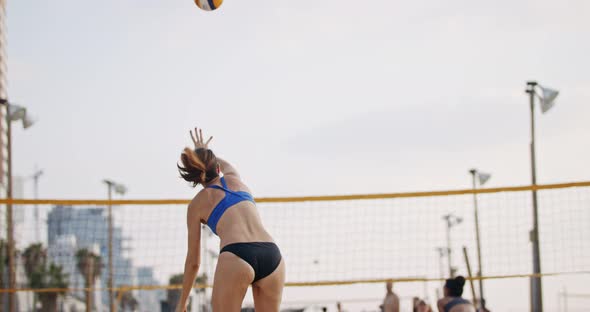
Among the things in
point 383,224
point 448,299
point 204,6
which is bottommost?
point 448,299

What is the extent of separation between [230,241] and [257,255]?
6.0 inches

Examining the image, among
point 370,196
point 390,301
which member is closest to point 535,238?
point 390,301

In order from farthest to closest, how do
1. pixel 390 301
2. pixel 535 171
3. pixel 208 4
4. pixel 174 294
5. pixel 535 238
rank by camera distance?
1. pixel 174 294
2. pixel 535 171
3. pixel 535 238
4. pixel 390 301
5. pixel 208 4

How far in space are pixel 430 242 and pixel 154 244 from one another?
326cm

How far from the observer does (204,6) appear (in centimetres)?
917

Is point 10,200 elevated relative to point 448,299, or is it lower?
elevated

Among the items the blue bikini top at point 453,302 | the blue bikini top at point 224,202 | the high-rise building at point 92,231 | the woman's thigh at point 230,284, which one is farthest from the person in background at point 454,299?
the woman's thigh at point 230,284

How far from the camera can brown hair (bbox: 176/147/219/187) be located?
205 inches

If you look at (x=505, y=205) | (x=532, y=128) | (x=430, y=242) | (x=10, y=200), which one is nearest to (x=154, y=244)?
(x=10, y=200)

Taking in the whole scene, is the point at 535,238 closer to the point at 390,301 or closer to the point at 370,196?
the point at 390,301

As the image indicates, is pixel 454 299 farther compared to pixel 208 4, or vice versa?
pixel 454 299

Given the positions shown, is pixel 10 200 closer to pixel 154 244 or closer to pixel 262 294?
pixel 154 244

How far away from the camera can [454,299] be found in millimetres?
9695

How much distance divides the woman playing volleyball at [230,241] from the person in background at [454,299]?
4.75 metres
